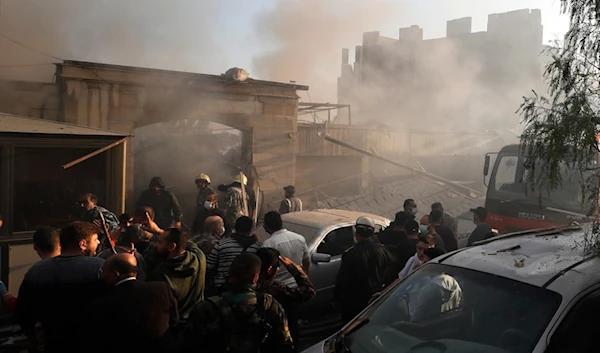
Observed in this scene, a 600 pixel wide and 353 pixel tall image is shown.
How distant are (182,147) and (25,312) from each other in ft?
32.2

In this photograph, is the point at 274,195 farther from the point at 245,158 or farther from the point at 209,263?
the point at 209,263

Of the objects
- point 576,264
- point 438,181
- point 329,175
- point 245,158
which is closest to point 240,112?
point 245,158

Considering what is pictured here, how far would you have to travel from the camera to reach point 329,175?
15977 mm

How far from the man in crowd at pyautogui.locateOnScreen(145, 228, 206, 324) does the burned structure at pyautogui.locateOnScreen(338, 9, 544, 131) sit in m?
20.9

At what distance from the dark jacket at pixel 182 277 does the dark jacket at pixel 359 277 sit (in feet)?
4.51

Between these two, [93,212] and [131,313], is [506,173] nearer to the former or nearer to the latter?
[93,212]

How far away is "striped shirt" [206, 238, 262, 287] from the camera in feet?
13.2

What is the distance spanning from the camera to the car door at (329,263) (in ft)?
17.9

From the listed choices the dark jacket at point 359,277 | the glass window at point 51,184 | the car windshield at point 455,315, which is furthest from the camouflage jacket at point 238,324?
the glass window at point 51,184

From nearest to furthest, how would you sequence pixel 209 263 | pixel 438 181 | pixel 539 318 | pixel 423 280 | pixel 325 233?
pixel 539 318 → pixel 423 280 → pixel 209 263 → pixel 325 233 → pixel 438 181

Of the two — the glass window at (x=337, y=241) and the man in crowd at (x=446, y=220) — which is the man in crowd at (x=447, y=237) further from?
the glass window at (x=337, y=241)

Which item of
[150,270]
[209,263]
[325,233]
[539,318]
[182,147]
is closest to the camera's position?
[539,318]

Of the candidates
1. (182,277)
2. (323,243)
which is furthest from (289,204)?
(182,277)

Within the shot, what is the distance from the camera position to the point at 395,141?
17.6 meters
